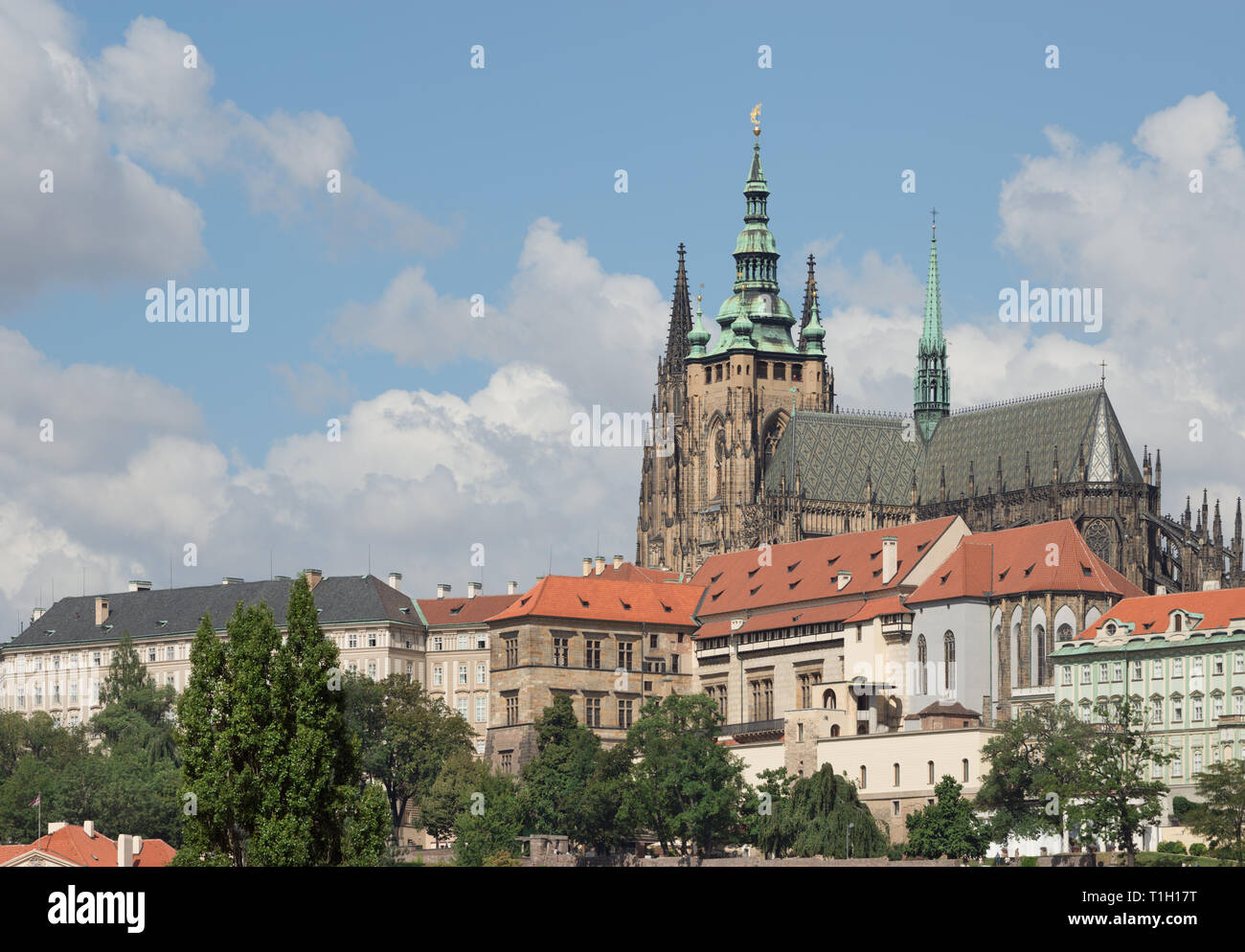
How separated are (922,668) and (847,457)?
5415 centimetres

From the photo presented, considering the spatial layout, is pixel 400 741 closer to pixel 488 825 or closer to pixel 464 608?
pixel 488 825

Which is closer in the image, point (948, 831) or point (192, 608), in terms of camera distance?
point (948, 831)

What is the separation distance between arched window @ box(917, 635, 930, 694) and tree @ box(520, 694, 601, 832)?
59.9 ft

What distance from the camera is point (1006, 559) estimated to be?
13600 centimetres

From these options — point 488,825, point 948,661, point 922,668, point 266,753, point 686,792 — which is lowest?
point 488,825

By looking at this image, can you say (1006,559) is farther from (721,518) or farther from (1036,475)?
→ (721,518)

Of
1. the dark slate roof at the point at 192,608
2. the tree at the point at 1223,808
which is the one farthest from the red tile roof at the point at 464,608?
the tree at the point at 1223,808

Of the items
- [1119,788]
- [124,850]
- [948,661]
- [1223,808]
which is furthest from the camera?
[948,661]

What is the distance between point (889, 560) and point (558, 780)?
84.7 ft

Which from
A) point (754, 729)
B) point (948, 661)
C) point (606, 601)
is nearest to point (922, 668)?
Answer: point (948, 661)

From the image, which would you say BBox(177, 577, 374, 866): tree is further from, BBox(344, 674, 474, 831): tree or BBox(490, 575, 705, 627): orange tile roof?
BBox(490, 575, 705, 627): orange tile roof

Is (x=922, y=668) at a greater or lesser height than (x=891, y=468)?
lesser

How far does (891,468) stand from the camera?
18500 centimetres

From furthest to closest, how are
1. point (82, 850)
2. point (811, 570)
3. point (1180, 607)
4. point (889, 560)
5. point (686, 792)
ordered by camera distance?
point (811, 570) < point (889, 560) < point (1180, 607) < point (686, 792) < point (82, 850)
